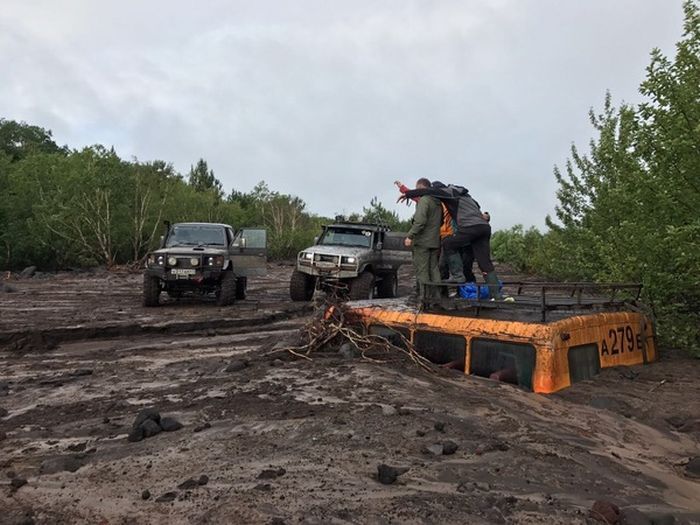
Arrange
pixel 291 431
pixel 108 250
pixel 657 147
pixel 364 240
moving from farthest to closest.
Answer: pixel 108 250 → pixel 364 240 → pixel 657 147 → pixel 291 431

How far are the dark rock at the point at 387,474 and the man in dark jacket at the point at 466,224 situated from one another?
4.55 m

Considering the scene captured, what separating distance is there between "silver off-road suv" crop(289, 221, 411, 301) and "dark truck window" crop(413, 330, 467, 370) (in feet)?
19.2

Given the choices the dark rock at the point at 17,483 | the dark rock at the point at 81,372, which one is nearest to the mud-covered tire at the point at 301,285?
the dark rock at the point at 81,372

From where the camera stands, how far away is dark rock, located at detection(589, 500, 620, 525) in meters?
2.96

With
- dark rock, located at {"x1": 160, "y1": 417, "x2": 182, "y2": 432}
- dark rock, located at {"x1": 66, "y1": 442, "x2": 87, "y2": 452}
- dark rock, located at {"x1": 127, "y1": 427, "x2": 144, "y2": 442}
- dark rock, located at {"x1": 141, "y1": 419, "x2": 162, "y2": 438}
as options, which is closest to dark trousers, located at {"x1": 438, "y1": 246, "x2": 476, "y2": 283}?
dark rock, located at {"x1": 160, "y1": 417, "x2": 182, "y2": 432}

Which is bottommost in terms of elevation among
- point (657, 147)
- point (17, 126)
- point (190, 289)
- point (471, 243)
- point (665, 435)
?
point (665, 435)

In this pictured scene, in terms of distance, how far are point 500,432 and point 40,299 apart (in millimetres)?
13417

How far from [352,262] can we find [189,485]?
31.0 ft

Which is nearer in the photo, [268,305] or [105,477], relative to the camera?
[105,477]

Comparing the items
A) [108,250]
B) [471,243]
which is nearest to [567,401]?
[471,243]

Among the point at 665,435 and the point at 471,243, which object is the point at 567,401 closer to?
the point at 665,435

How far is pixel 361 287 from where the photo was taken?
41.3 feet

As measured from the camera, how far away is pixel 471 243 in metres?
7.84

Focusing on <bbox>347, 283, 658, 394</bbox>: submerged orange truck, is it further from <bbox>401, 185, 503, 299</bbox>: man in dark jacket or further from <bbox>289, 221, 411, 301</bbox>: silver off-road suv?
<bbox>289, 221, 411, 301</bbox>: silver off-road suv
